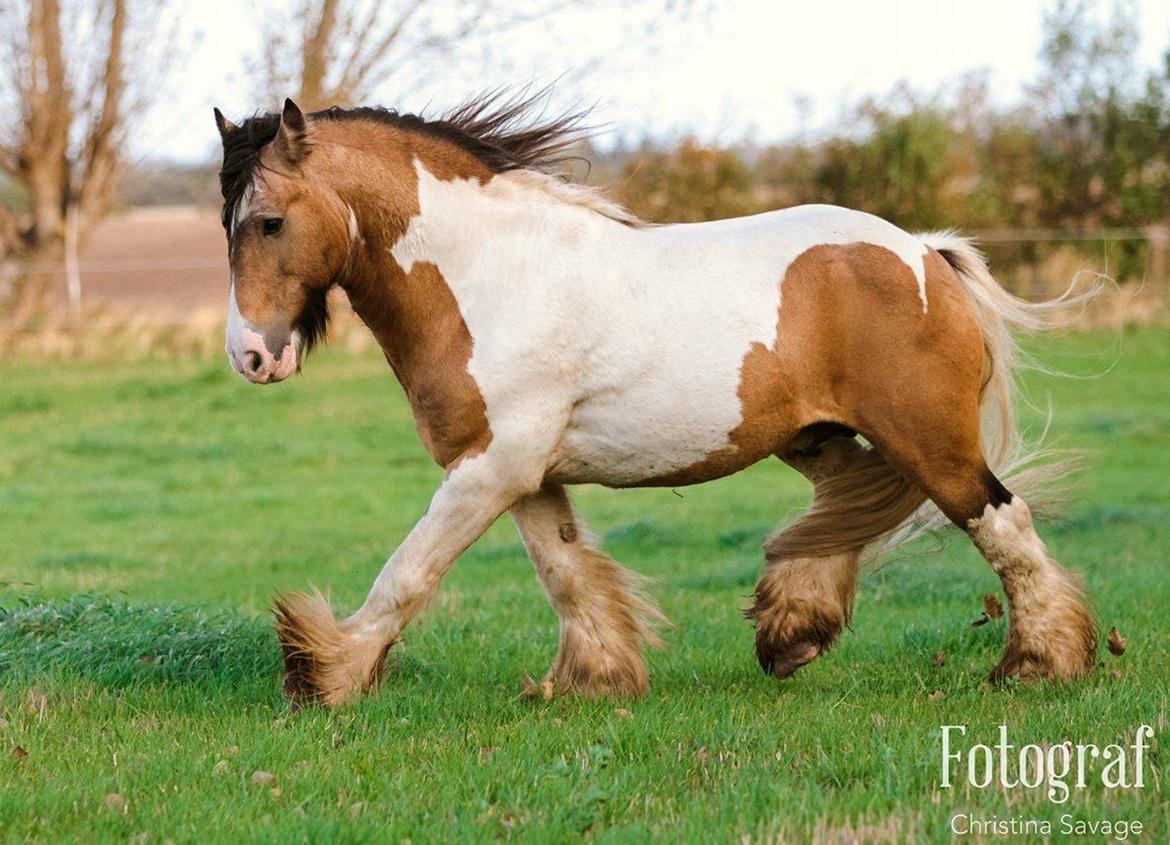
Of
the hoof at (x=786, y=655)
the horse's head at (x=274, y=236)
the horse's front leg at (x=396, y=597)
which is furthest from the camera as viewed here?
the hoof at (x=786, y=655)

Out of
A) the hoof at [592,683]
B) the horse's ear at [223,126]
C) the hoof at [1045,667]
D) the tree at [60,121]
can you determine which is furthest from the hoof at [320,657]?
the tree at [60,121]

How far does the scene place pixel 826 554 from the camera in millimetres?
5773

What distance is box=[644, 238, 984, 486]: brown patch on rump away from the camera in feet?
17.2

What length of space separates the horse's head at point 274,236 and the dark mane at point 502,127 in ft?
1.09

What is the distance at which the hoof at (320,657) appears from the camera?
16.9ft

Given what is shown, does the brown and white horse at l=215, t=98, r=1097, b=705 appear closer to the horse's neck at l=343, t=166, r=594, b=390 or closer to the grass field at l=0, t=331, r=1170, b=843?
the horse's neck at l=343, t=166, r=594, b=390

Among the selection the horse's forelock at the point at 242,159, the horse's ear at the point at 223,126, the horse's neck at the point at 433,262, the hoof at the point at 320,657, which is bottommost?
the hoof at the point at 320,657

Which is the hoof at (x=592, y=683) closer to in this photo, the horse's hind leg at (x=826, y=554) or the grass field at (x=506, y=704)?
the grass field at (x=506, y=704)

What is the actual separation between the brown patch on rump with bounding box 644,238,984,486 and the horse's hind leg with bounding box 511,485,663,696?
0.54 meters

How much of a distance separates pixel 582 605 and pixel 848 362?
1390 mm

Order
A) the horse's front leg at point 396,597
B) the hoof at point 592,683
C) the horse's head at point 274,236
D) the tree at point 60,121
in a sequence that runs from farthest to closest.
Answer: the tree at point 60,121 < the hoof at point 592,683 < the horse's front leg at point 396,597 < the horse's head at point 274,236

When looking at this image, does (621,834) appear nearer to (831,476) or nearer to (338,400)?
(831,476)

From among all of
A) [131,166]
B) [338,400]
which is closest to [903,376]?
[338,400]

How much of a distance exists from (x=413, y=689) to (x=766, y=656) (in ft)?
4.57
